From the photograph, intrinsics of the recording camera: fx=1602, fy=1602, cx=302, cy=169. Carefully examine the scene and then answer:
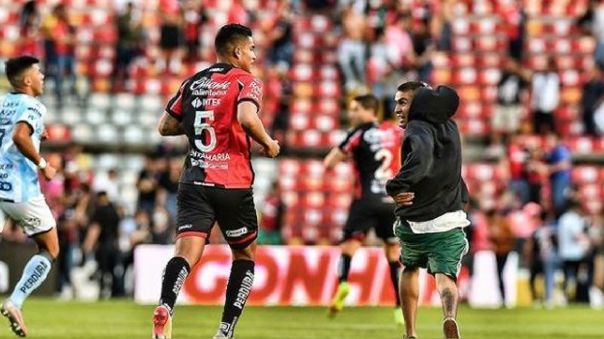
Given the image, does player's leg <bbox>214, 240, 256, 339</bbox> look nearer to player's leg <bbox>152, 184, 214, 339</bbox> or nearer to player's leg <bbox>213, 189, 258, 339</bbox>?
player's leg <bbox>213, 189, 258, 339</bbox>

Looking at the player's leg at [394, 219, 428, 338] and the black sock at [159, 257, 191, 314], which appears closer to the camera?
the black sock at [159, 257, 191, 314]

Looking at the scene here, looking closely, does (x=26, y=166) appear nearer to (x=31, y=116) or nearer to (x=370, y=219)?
(x=31, y=116)

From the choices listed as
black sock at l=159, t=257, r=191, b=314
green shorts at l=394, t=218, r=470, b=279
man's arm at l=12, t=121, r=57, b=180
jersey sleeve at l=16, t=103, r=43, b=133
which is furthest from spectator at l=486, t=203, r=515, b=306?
black sock at l=159, t=257, r=191, b=314

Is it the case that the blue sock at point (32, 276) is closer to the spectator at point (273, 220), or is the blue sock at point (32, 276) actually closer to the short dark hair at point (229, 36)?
the short dark hair at point (229, 36)

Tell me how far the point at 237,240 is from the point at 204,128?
3.01 ft

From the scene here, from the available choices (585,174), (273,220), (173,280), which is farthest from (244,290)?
(585,174)

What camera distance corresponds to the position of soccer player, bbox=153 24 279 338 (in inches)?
482

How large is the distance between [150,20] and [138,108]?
2748 millimetres

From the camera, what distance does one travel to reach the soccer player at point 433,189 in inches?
482

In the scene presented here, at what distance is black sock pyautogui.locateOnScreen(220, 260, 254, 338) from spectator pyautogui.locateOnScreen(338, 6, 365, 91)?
819 inches

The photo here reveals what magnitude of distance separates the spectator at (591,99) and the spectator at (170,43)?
28.2 ft

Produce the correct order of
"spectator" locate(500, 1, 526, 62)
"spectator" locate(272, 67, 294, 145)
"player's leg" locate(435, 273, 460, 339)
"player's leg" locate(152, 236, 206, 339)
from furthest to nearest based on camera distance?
"spectator" locate(500, 1, 526, 62) → "spectator" locate(272, 67, 294, 145) → "player's leg" locate(435, 273, 460, 339) → "player's leg" locate(152, 236, 206, 339)

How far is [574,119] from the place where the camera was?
1362 inches

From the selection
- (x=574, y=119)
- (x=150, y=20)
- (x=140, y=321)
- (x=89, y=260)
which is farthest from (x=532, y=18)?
(x=140, y=321)
